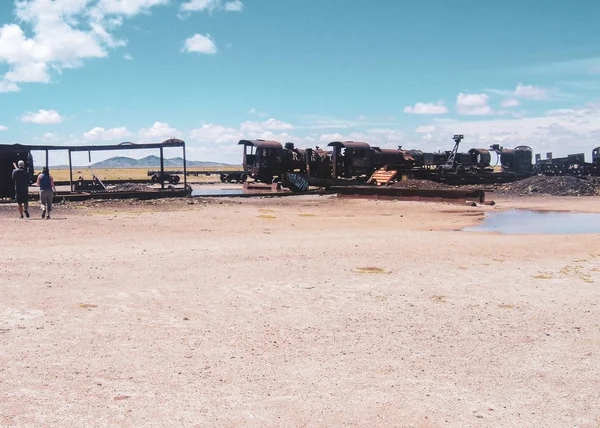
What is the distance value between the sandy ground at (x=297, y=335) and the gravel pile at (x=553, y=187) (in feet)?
78.9

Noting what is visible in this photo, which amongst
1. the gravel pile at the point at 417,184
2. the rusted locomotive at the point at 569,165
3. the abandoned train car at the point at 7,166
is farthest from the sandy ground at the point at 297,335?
the rusted locomotive at the point at 569,165

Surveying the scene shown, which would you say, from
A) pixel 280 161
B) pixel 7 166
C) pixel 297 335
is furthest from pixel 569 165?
pixel 297 335

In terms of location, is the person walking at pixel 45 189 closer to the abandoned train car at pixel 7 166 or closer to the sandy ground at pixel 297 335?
the sandy ground at pixel 297 335

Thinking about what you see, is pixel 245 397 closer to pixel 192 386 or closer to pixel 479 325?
pixel 192 386

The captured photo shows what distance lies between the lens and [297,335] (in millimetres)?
5781

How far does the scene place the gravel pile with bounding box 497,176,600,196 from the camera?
33.6 metres

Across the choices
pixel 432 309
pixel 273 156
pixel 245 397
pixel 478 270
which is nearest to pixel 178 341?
pixel 245 397

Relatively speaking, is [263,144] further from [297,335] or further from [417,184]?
[297,335]

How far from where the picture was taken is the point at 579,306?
6883 millimetres

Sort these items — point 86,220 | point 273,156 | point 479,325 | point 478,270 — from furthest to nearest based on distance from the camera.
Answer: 1. point 273,156
2. point 86,220
3. point 478,270
4. point 479,325

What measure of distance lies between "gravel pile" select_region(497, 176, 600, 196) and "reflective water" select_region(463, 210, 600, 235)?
11.8 meters

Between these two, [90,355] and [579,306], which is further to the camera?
[579,306]

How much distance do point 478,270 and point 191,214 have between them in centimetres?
1241

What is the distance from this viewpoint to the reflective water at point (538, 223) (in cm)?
1588
